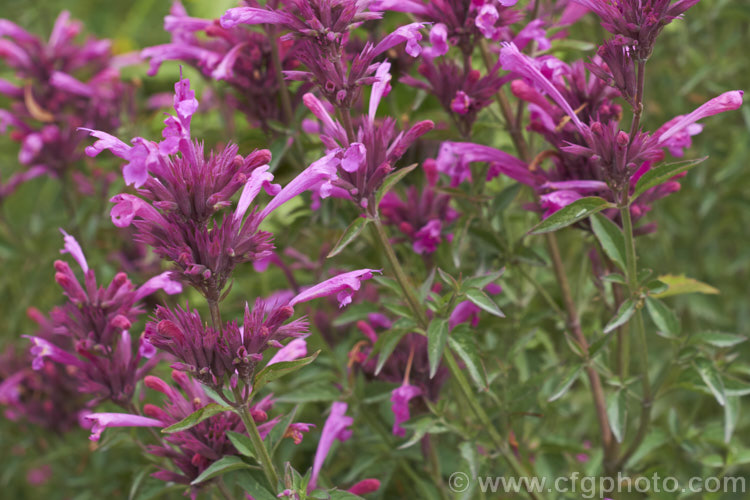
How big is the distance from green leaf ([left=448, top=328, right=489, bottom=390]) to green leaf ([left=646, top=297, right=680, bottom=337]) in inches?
15.2

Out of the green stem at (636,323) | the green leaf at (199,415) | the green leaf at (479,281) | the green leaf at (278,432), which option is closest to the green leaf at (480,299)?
the green leaf at (479,281)

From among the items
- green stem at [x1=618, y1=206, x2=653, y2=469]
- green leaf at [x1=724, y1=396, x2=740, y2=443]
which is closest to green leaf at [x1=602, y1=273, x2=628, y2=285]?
green stem at [x1=618, y1=206, x2=653, y2=469]

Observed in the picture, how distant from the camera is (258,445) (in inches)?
52.7

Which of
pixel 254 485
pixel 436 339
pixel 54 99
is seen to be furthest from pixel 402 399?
pixel 54 99

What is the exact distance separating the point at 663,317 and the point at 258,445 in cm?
91

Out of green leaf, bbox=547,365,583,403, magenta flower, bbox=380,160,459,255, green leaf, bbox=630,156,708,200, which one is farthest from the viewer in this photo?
magenta flower, bbox=380,160,459,255

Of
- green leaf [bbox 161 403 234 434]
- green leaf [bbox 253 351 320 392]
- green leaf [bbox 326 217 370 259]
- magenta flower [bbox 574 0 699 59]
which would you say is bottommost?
green leaf [bbox 161 403 234 434]

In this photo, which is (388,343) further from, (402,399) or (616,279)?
(616,279)

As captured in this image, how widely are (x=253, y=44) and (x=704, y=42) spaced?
2021 mm

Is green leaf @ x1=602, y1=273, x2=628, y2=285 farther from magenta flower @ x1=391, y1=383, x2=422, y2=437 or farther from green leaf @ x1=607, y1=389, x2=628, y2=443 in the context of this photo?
magenta flower @ x1=391, y1=383, x2=422, y2=437

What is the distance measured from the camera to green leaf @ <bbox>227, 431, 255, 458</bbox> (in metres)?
1.35

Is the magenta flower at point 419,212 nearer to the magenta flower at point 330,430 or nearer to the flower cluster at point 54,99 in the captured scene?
the magenta flower at point 330,430

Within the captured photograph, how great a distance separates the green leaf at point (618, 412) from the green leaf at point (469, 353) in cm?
29

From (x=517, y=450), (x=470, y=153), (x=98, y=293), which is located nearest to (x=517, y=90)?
(x=470, y=153)
